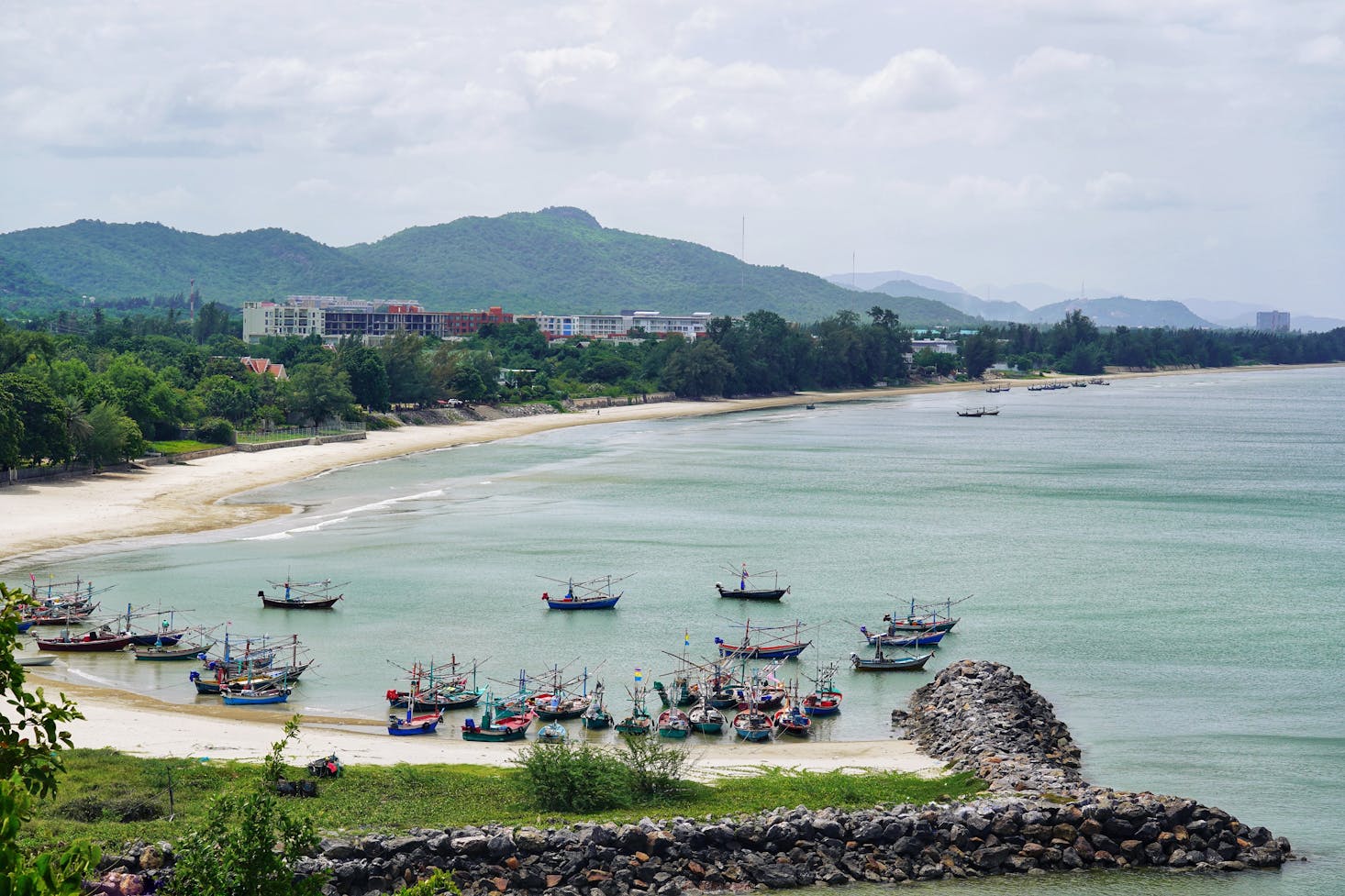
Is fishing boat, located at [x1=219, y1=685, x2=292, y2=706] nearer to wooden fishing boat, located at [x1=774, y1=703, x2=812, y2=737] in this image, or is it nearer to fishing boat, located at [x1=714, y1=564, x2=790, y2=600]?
wooden fishing boat, located at [x1=774, y1=703, x2=812, y2=737]

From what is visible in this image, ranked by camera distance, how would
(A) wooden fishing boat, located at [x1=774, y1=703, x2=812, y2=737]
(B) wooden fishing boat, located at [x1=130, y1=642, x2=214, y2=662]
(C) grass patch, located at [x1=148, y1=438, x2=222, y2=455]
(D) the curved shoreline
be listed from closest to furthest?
1. (A) wooden fishing boat, located at [x1=774, y1=703, x2=812, y2=737]
2. (B) wooden fishing boat, located at [x1=130, y1=642, x2=214, y2=662]
3. (D) the curved shoreline
4. (C) grass patch, located at [x1=148, y1=438, x2=222, y2=455]

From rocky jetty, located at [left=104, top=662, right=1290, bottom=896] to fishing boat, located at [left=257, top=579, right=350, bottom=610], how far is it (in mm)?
26262

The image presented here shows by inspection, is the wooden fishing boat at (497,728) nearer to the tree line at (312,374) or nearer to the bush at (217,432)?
the tree line at (312,374)

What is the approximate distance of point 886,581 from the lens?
54.0m

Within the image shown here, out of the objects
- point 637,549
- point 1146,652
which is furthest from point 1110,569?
point 637,549

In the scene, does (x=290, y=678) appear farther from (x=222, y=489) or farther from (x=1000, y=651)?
(x=222, y=489)

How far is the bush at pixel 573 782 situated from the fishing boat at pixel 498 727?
6.88 metres

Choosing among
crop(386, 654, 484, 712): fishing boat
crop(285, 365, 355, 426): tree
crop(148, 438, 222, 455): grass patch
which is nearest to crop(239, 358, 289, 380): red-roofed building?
crop(285, 365, 355, 426): tree

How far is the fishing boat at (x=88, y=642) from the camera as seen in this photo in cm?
4012

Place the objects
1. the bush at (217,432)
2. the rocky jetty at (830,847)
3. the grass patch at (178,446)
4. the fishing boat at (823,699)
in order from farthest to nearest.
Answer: the bush at (217,432) → the grass patch at (178,446) → the fishing boat at (823,699) → the rocky jetty at (830,847)

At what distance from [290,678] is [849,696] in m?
15.7

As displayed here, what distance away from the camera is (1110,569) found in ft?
187

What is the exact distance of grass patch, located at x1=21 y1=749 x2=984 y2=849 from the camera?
2261cm

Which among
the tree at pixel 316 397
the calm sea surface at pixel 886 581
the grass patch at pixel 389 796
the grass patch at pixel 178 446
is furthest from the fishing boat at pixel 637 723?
the tree at pixel 316 397
